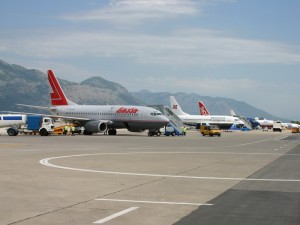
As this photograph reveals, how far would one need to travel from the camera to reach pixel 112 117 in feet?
242

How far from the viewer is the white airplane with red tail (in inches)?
2761

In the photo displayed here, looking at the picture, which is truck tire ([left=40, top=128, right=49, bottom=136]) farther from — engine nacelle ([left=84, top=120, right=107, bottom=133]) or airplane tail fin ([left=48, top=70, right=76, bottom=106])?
airplane tail fin ([left=48, top=70, right=76, bottom=106])

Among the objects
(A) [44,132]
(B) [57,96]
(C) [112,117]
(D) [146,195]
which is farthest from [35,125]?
(D) [146,195]

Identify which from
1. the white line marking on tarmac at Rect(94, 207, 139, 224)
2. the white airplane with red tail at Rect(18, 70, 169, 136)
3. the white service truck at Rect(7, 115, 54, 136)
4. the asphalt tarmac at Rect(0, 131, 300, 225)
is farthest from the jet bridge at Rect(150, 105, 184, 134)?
the white line marking on tarmac at Rect(94, 207, 139, 224)

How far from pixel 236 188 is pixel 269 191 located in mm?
1090

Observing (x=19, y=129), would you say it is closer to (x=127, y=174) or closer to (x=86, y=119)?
(x=86, y=119)

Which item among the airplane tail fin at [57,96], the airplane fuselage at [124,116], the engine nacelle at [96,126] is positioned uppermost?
the airplane tail fin at [57,96]

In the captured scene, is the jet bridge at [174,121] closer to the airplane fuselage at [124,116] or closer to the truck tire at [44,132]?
the airplane fuselage at [124,116]

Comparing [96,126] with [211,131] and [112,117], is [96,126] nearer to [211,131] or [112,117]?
[112,117]

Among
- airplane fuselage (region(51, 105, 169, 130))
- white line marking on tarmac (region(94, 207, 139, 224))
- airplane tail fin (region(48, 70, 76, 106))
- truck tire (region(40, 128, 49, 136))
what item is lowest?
white line marking on tarmac (region(94, 207, 139, 224))

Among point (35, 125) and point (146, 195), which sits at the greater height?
point (35, 125)

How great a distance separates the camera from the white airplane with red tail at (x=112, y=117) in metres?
70.1

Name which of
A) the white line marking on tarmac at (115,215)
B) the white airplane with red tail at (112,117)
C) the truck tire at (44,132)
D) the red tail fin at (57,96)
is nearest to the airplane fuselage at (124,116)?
the white airplane with red tail at (112,117)

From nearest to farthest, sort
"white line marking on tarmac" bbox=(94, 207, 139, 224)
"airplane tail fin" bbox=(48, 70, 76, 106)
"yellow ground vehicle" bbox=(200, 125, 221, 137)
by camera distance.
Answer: "white line marking on tarmac" bbox=(94, 207, 139, 224) → "yellow ground vehicle" bbox=(200, 125, 221, 137) → "airplane tail fin" bbox=(48, 70, 76, 106)
